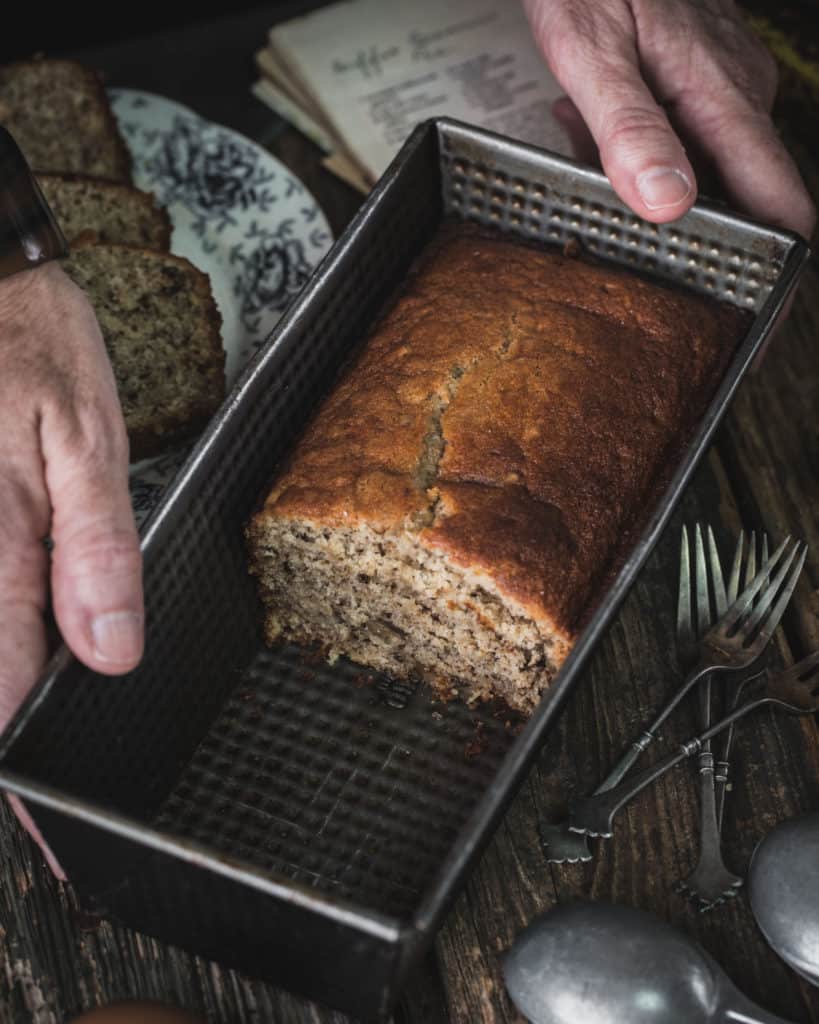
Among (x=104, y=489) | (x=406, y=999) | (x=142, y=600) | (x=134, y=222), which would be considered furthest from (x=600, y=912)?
(x=134, y=222)

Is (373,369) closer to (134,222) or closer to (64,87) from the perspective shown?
(134,222)

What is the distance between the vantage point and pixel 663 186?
2.38 metres

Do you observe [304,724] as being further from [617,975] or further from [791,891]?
[791,891]

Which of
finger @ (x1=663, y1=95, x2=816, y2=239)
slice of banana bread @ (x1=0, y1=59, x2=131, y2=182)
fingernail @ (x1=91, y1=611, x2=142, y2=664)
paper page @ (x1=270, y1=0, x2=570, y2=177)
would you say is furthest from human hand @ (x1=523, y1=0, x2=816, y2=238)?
fingernail @ (x1=91, y1=611, x2=142, y2=664)

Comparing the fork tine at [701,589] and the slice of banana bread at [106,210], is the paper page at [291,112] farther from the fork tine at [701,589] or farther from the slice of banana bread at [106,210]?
the fork tine at [701,589]

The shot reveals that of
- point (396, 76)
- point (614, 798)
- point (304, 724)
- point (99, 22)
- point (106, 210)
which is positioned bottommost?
point (304, 724)

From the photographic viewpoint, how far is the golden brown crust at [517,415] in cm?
216

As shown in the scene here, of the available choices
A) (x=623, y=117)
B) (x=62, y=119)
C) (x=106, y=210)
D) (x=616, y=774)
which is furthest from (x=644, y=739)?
(x=62, y=119)

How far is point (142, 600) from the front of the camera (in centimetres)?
189

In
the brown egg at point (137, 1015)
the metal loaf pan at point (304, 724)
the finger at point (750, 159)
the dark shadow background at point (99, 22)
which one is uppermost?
the finger at point (750, 159)

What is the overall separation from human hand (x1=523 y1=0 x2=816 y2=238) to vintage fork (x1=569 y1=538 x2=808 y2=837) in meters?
0.78

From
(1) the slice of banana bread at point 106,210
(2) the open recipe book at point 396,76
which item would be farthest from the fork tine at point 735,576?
(1) the slice of banana bread at point 106,210

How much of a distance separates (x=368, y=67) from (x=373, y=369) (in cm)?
136

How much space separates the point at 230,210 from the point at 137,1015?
1936 millimetres
